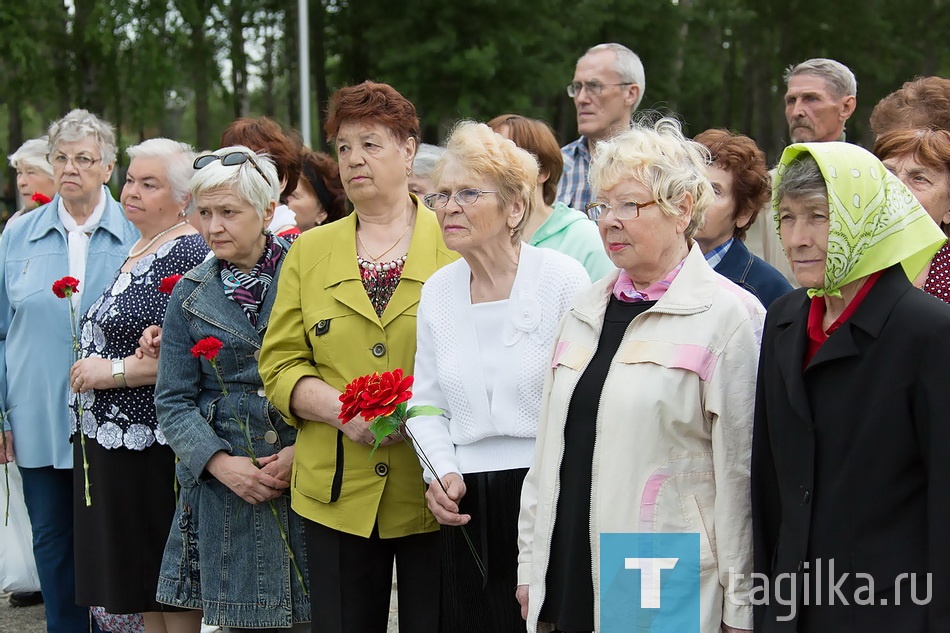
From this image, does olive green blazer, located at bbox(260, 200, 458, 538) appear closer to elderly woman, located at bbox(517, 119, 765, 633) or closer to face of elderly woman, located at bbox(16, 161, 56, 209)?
elderly woman, located at bbox(517, 119, 765, 633)

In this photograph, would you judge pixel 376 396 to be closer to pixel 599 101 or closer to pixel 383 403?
pixel 383 403

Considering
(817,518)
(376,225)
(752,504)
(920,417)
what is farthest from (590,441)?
(376,225)

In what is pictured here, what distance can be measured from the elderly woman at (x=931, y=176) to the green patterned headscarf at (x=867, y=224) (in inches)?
32.9

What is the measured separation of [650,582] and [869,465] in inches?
25.5

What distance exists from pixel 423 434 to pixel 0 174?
57.2 ft

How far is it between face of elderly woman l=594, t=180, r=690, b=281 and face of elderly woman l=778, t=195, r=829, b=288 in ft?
1.35

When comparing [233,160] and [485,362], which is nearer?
[485,362]

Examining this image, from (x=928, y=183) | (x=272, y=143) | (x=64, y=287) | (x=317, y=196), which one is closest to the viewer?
(x=928, y=183)

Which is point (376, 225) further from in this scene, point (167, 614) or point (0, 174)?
point (0, 174)

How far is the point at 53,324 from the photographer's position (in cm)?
481

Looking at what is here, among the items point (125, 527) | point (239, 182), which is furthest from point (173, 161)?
point (125, 527)

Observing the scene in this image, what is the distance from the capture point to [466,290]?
3225mm

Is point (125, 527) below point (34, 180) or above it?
below

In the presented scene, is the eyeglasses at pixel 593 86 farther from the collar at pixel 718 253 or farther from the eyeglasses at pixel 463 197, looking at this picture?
the eyeglasses at pixel 463 197
